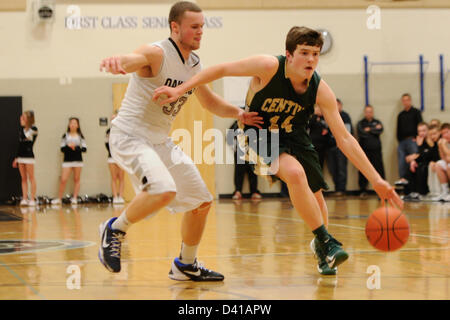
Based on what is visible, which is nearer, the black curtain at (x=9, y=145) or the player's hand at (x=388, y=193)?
the player's hand at (x=388, y=193)

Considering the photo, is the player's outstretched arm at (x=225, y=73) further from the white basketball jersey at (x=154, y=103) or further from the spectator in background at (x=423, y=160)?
the spectator in background at (x=423, y=160)

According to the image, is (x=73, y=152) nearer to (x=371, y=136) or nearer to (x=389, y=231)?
(x=371, y=136)

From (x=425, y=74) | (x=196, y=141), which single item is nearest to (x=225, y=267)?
(x=196, y=141)

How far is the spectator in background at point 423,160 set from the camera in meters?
12.6

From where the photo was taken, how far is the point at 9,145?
14.7m

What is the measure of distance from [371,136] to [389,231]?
421 inches

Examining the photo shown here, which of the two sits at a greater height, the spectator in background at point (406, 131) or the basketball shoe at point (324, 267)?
the spectator in background at point (406, 131)

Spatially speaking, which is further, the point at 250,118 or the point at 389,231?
the point at 250,118

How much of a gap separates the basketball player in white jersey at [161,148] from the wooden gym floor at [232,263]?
0.81 ft

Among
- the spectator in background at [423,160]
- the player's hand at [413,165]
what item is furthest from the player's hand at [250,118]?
the player's hand at [413,165]

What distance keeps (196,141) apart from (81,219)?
566cm

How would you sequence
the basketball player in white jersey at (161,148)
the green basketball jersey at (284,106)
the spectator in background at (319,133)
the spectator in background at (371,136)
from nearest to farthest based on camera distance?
the basketball player in white jersey at (161,148)
the green basketball jersey at (284,106)
the spectator in background at (319,133)
the spectator in background at (371,136)

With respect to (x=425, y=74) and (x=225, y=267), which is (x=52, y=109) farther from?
(x=225, y=267)

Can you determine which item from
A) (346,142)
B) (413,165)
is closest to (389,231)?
(346,142)
